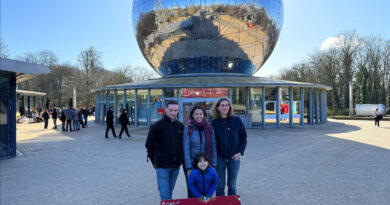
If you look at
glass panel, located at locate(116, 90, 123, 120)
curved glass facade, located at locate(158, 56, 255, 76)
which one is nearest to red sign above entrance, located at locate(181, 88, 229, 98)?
curved glass facade, located at locate(158, 56, 255, 76)

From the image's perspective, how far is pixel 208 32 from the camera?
2086 centimetres

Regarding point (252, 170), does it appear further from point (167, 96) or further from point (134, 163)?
point (167, 96)

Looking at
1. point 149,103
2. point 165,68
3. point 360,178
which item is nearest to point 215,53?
point 165,68

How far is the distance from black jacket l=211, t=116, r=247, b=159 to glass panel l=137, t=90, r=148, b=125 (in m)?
15.6

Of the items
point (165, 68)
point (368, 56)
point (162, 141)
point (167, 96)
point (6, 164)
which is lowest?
point (6, 164)

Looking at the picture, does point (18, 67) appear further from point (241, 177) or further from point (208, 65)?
point (208, 65)

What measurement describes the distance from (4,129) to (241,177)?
7.75m

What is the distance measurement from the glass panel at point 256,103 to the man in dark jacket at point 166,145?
1508 centimetres

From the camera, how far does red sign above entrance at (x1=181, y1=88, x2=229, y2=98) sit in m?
17.9

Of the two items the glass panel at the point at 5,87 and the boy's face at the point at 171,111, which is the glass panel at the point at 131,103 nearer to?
the glass panel at the point at 5,87

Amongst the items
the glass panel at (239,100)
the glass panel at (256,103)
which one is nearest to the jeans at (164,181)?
the glass panel at (239,100)

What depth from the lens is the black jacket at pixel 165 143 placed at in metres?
3.39

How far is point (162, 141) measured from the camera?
3.41 m

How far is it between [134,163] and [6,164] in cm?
366
